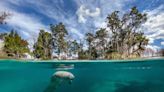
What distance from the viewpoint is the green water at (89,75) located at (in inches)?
1117

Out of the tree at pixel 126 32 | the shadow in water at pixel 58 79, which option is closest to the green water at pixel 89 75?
the shadow in water at pixel 58 79

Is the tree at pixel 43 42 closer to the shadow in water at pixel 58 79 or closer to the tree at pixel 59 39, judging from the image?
the tree at pixel 59 39

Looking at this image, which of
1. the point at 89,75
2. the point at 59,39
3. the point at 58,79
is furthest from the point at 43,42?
the point at 58,79

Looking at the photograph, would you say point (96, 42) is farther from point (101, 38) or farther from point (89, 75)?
point (89, 75)

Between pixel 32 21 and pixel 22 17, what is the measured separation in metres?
1.36

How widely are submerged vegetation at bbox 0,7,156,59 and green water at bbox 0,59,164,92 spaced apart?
11217 mm

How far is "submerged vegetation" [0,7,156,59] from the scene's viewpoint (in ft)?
173

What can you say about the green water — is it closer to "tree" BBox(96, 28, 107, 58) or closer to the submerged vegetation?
the submerged vegetation

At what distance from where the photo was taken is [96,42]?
221ft

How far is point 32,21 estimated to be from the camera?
30984 mm

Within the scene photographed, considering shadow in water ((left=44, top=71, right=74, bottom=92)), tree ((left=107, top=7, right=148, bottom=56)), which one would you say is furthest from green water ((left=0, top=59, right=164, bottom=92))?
tree ((left=107, top=7, right=148, bottom=56))

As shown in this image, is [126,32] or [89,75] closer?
[89,75]

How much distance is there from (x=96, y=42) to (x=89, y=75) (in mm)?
30479

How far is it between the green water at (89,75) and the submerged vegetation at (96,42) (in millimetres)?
11217
